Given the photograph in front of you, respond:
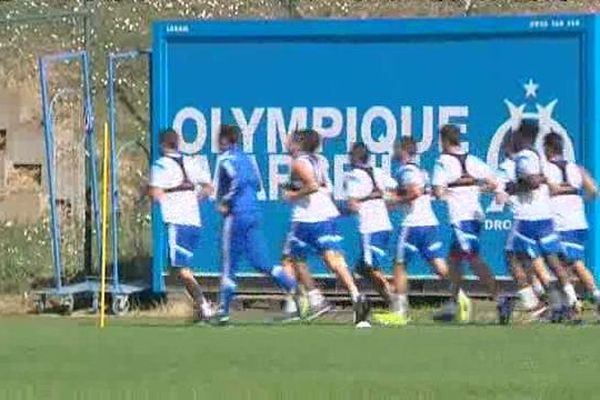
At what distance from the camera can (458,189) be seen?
19.1 metres

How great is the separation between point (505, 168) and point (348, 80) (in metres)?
2.34

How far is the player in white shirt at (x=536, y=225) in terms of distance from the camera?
18.7 metres

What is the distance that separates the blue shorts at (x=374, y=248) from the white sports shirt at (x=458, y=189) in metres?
0.89

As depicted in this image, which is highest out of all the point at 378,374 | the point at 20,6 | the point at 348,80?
the point at 20,6

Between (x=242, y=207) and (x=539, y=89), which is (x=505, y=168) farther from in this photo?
(x=242, y=207)

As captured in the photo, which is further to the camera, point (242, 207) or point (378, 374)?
point (242, 207)

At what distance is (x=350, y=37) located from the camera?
67.9 feet

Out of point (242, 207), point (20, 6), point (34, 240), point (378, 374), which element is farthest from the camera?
point (20, 6)

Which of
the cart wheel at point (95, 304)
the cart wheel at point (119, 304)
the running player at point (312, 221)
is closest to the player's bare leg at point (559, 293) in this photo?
the running player at point (312, 221)

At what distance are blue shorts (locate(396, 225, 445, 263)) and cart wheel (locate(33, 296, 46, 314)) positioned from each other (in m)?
5.17

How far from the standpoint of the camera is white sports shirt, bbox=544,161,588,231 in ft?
62.2

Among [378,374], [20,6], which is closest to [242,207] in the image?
[378,374]

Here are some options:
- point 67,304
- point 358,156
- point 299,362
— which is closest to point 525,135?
point 358,156

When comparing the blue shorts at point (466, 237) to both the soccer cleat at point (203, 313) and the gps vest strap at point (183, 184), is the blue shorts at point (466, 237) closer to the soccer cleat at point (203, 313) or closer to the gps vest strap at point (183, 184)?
the soccer cleat at point (203, 313)
